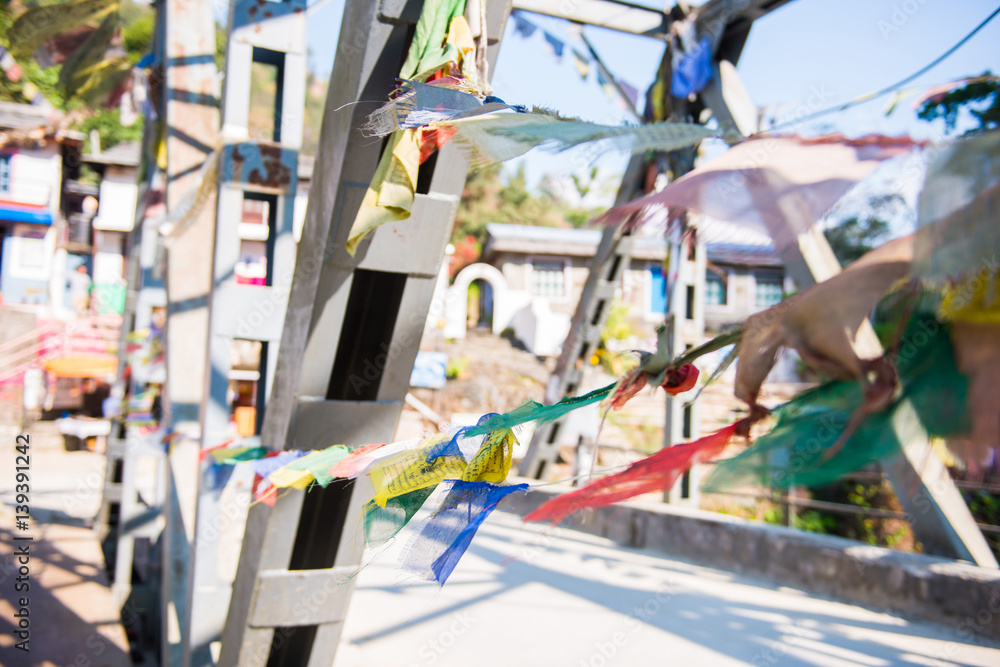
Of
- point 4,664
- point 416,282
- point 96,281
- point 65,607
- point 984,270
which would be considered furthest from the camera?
point 96,281

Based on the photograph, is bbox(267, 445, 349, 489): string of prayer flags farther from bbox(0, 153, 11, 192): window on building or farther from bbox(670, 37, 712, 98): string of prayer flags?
bbox(0, 153, 11, 192): window on building

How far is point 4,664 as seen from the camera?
3434 millimetres

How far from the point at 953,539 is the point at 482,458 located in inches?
137

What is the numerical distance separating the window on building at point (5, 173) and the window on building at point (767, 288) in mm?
21901

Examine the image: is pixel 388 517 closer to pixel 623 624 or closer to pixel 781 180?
pixel 781 180

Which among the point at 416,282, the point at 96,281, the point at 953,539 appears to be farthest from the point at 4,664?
the point at 96,281

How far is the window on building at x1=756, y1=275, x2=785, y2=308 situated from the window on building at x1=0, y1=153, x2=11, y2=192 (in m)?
21.9

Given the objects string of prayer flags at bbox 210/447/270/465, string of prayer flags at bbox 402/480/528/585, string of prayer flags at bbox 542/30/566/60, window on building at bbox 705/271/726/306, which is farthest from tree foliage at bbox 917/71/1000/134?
window on building at bbox 705/271/726/306

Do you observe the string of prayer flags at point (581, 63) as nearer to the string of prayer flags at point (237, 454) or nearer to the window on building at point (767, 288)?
the string of prayer flags at point (237, 454)

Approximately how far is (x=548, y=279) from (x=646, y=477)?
791 inches

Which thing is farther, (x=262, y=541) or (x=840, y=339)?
(x=262, y=541)

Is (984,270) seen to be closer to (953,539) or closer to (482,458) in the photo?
(482,458)

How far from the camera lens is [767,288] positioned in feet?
61.5

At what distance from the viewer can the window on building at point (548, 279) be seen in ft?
68.6
